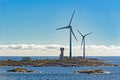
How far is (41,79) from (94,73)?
45.4m

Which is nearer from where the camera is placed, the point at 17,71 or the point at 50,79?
the point at 50,79

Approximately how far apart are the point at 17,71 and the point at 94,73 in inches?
1244

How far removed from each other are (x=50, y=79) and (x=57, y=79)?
7.29 ft

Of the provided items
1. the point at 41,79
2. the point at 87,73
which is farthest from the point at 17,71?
the point at 41,79

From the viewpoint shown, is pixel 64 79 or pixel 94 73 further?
pixel 94 73

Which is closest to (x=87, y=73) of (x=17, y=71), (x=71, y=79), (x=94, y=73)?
(x=94, y=73)

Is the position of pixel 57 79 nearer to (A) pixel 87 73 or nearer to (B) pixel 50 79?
(B) pixel 50 79

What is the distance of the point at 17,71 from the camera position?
16425cm

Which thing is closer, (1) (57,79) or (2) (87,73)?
(1) (57,79)

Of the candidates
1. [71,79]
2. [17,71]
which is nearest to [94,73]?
[17,71]

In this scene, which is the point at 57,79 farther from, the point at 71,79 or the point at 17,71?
the point at 17,71

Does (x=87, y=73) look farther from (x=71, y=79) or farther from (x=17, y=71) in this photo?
(x=71, y=79)

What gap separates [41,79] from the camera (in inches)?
4727

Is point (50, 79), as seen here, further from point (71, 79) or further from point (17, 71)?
point (17, 71)
